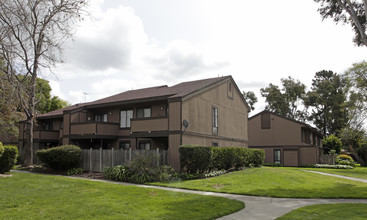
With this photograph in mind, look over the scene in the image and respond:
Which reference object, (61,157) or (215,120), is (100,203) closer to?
(61,157)

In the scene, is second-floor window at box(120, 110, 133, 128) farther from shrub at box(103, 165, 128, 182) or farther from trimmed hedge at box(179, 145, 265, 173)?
trimmed hedge at box(179, 145, 265, 173)

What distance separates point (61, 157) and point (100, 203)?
38.3 ft

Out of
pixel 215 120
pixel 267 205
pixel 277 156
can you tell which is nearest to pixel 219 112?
pixel 215 120

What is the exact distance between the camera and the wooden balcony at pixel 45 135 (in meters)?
30.5

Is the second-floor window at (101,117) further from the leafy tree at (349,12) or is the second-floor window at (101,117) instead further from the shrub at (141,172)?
the leafy tree at (349,12)

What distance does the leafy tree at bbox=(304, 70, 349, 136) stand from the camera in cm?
5459

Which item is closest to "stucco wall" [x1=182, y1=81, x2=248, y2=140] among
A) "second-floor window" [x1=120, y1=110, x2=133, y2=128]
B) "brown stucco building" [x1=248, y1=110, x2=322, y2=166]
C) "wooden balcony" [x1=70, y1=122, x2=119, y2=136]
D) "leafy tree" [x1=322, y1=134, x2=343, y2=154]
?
"second-floor window" [x1=120, y1=110, x2=133, y2=128]

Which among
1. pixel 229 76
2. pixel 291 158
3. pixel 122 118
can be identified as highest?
pixel 229 76

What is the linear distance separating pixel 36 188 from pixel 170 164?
348 inches

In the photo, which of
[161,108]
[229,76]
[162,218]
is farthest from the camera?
[229,76]

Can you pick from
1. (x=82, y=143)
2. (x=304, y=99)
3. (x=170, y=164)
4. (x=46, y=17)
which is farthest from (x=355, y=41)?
(x=304, y=99)

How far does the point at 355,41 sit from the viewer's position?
18750 millimetres

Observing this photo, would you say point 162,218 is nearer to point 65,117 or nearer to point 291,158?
point 65,117

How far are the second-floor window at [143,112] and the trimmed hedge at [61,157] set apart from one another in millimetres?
5935
